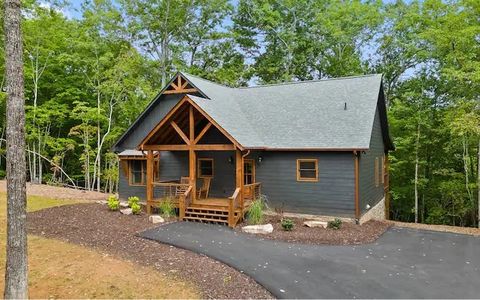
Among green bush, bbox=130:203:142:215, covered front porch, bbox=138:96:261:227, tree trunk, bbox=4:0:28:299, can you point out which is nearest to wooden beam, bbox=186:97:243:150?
covered front porch, bbox=138:96:261:227

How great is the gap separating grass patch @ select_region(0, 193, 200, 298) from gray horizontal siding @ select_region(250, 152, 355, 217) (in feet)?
22.8

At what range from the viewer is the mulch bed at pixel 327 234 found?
385 inches

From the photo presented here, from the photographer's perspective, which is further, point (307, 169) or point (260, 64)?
point (260, 64)

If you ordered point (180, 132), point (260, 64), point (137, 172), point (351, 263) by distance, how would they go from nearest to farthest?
1. point (351, 263)
2. point (180, 132)
3. point (137, 172)
4. point (260, 64)

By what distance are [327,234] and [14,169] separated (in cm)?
845

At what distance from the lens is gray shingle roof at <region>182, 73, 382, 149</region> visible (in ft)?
40.0

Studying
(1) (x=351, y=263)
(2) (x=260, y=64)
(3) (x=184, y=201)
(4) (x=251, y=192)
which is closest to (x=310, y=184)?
(4) (x=251, y=192)

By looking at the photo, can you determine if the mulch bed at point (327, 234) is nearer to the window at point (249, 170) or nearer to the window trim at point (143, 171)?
the window at point (249, 170)

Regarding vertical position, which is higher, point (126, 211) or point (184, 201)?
point (184, 201)

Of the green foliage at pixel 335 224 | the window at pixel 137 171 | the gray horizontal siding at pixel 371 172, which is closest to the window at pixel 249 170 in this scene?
the green foliage at pixel 335 224

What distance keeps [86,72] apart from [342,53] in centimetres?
1916

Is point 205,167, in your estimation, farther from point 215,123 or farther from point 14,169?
point 14,169

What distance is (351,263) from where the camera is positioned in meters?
7.82

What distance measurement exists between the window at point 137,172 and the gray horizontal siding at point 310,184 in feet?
20.2
